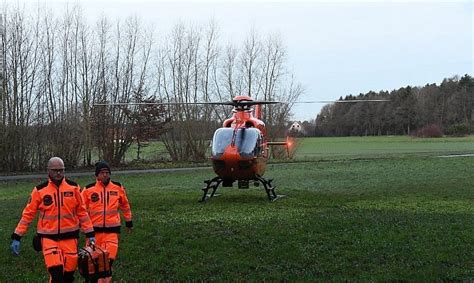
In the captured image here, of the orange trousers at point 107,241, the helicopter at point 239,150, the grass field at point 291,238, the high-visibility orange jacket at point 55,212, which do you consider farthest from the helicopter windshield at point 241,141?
the high-visibility orange jacket at point 55,212

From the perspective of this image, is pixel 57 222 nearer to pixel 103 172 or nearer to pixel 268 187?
pixel 103 172

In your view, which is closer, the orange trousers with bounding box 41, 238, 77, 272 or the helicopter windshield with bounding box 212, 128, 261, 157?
the orange trousers with bounding box 41, 238, 77, 272

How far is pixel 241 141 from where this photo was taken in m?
17.8

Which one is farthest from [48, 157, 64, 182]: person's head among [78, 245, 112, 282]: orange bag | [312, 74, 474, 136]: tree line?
[312, 74, 474, 136]: tree line

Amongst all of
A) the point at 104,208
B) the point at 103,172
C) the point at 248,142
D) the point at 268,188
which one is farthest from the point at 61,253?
the point at 268,188

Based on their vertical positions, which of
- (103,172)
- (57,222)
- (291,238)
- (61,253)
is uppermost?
(103,172)

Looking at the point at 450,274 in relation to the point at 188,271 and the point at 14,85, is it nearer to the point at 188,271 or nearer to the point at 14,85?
the point at 188,271

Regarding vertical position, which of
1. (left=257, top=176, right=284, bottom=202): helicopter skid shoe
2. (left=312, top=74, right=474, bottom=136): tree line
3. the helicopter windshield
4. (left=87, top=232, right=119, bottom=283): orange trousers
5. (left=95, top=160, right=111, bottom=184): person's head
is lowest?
(left=257, top=176, right=284, bottom=202): helicopter skid shoe

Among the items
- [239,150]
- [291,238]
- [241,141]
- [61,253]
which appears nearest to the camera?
[61,253]

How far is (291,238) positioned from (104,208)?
4.70 m

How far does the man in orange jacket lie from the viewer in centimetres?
→ 686

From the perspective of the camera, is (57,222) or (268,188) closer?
(57,222)

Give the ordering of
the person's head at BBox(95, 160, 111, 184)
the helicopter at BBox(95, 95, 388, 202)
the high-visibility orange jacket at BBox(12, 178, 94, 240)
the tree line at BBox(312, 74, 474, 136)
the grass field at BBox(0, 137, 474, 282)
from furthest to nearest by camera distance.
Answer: the tree line at BBox(312, 74, 474, 136)
the helicopter at BBox(95, 95, 388, 202)
the grass field at BBox(0, 137, 474, 282)
the person's head at BBox(95, 160, 111, 184)
the high-visibility orange jacket at BBox(12, 178, 94, 240)

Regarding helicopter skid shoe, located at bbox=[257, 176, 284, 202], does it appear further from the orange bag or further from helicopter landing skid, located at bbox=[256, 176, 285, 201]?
the orange bag
